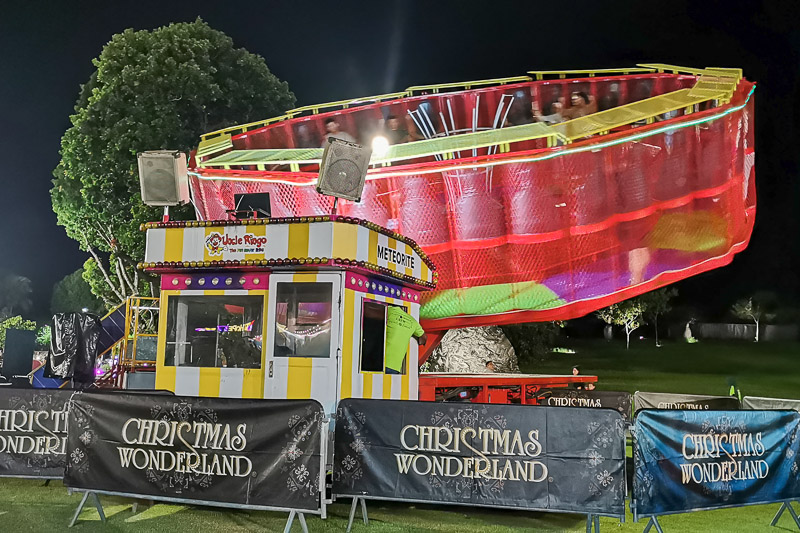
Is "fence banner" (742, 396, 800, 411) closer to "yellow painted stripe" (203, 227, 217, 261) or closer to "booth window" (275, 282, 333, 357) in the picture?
"booth window" (275, 282, 333, 357)

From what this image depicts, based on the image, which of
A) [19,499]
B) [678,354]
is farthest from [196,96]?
[678,354]

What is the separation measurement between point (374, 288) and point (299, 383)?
172 centimetres

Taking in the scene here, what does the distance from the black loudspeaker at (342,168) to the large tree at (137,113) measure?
46.2 feet

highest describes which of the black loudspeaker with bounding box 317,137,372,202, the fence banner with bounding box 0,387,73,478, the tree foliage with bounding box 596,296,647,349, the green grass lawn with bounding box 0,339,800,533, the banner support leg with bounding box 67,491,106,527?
the tree foliage with bounding box 596,296,647,349

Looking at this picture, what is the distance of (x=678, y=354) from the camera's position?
4406 centimetres

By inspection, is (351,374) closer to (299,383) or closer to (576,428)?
(299,383)

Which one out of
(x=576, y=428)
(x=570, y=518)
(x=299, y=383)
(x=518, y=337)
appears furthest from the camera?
(x=518, y=337)

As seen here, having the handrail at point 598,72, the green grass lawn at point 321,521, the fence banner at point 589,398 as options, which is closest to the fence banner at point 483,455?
the green grass lawn at point 321,521

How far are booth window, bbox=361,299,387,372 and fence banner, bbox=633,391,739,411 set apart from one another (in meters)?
5.72

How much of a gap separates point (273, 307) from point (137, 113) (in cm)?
1618

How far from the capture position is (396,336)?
32.2 ft

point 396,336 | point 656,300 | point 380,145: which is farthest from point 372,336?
point 656,300

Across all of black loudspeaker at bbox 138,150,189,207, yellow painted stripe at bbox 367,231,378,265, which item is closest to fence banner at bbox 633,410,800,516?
yellow painted stripe at bbox 367,231,378,265

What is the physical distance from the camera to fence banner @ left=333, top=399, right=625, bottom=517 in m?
5.89
